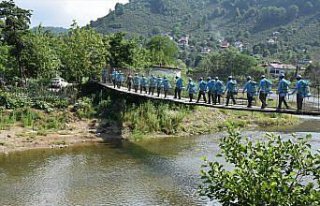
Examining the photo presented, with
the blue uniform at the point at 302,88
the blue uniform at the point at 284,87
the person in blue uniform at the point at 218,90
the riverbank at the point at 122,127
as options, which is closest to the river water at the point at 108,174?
the riverbank at the point at 122,127

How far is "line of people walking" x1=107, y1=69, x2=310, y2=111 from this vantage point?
17.2 meters

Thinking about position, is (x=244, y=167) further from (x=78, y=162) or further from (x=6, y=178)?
(x=78, y=162)

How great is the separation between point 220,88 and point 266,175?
11079 mm

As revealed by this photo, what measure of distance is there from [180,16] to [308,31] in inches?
2136

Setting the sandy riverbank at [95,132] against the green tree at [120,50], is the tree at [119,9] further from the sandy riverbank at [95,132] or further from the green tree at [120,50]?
the sandy riverbank at [95,132]

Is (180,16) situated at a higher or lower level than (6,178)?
higher

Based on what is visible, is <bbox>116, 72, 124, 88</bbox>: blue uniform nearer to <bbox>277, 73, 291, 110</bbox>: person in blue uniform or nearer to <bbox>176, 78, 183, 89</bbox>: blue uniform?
<bbox>176, 78, 183, 89</bbox>: blue uniform

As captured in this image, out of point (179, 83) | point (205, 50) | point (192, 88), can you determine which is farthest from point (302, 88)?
point (205, 50)

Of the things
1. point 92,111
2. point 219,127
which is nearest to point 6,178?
point 92,111

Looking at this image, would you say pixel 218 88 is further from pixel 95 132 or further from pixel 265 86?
pixel 95 132

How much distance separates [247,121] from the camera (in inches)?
1515

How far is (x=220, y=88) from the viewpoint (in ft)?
70.2

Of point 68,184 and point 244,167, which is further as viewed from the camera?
point 68,184

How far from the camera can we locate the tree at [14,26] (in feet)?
114
